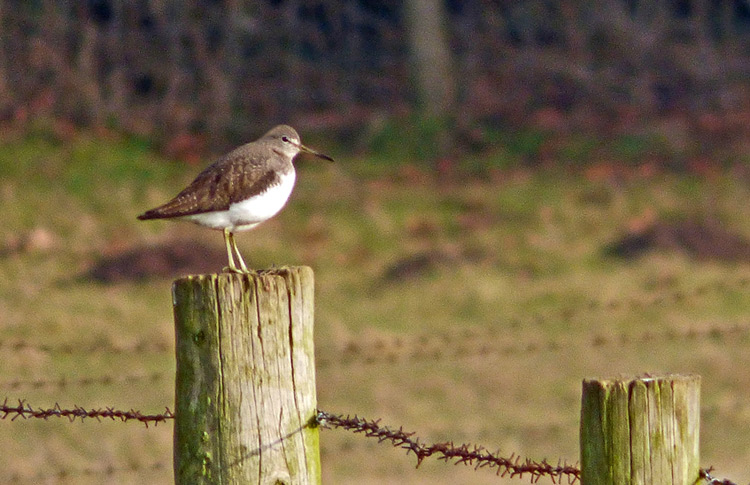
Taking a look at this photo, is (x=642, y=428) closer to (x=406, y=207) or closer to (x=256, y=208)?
(x=256, y=208)

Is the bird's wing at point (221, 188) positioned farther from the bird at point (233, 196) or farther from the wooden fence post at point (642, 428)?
the wooden fence post at point (642, 428)

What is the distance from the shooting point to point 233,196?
16.6ft

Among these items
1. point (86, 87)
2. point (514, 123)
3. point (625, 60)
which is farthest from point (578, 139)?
point (86, 87)

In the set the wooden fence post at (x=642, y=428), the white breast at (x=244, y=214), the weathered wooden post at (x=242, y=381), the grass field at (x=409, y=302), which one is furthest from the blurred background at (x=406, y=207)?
the wooden fence post at (x=642, y=428)

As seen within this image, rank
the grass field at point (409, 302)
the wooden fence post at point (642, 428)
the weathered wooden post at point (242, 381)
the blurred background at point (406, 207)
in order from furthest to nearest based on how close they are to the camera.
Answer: the blurred background at point (406, 207) < the grass field at point (409, 302) < the weathered wooden post at point (242, 381) < the wooden fence post at point (642, 428)

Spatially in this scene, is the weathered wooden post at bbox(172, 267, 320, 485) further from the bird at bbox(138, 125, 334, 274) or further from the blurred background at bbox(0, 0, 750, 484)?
the blurred background at bbox(0, 0, 750, 484)

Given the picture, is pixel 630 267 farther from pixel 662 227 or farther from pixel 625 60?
pixel 625 60

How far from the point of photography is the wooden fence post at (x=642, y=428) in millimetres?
2852

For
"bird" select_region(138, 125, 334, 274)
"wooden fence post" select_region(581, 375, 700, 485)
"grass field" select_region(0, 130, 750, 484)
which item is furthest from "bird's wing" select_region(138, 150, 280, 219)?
"wooden fence post" select_region(581, 375, 700, 485)

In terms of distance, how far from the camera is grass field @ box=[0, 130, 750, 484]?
891 cm

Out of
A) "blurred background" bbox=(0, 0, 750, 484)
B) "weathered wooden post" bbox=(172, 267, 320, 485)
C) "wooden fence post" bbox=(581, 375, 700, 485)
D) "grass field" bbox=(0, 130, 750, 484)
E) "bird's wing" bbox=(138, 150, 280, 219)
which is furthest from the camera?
"blurred background" bbox=(0, 0, 750, 484)

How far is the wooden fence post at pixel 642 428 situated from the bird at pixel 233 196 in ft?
7.83

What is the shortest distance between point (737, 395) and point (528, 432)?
213 centimetres

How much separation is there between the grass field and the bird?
145 cm
